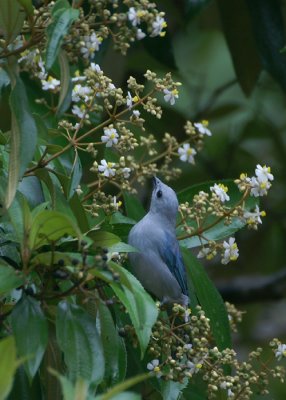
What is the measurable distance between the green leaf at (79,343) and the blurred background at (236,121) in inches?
73.7

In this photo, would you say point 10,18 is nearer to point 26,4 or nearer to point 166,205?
point 26,4

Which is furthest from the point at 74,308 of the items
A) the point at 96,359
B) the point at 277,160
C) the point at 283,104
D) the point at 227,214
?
the point at 283,104

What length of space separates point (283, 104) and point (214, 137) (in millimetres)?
434

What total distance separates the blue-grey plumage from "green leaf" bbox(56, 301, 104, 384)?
57 cm

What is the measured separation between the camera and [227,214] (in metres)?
2.40

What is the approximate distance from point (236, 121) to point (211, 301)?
8.16 ft

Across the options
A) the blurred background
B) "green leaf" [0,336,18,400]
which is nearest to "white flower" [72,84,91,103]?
"green leaf" [0,336,18,400]

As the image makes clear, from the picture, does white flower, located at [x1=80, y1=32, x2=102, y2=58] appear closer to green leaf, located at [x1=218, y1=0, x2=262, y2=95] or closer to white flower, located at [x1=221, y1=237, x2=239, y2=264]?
white flower, located at [x1=221, y1=237, x2=239, y2=264]

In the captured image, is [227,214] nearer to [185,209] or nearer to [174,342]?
[185,209]

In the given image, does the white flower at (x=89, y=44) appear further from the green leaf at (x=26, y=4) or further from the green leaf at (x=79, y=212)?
the green leaf at (x=79, y=212)

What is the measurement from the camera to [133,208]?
2891 mm

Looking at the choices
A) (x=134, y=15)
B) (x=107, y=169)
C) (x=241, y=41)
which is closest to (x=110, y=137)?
(x=107, y=169)

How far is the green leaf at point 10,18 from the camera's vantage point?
2156 millimetres

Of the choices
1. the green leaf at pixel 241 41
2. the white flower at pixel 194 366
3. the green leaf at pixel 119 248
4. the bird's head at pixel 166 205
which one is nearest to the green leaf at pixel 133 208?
the bird's head at pixel 166 205
